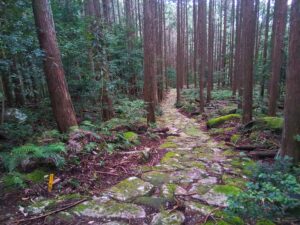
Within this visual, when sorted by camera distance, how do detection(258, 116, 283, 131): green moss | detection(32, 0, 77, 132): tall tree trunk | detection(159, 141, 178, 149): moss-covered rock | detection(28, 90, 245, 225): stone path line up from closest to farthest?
1. detection(28, 90, 245, 225): stone path
2. detection(32, 0, 77, 132): tall tree trunk
3. detection(258, 116, 283, 131): green moss
4. detection(159, 141, 178, 149): moss-covered rock

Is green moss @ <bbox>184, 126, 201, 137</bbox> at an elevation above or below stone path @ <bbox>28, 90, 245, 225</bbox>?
below

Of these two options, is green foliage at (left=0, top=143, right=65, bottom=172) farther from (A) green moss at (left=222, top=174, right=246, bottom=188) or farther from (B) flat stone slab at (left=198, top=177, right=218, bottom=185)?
(A) green moss at (left=222, top=174, right=246, bottom=188)

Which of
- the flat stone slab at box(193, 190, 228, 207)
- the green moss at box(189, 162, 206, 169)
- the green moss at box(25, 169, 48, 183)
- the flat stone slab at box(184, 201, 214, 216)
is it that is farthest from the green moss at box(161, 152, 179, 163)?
the green moss at box(25, 169, 48, 183)

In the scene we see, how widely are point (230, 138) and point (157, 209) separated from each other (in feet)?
15.7

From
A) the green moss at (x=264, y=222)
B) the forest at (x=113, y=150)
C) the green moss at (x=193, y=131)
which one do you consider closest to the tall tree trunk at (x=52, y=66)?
the forest at (x=113, y=150)

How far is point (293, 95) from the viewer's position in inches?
148

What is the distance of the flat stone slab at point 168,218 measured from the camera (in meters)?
2.67

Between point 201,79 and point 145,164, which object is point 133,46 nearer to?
point 201,79

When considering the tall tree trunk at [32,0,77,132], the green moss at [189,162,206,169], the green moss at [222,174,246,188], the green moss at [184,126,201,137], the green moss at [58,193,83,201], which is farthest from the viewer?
the green moss at [184,126,201,137]

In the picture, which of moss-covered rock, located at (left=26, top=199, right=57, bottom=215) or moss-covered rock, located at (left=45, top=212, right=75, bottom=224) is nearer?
moss-covered rock, located at (left=45, top=212, right=75, bottom=224)

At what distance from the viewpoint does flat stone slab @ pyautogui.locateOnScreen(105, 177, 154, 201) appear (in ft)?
10.9

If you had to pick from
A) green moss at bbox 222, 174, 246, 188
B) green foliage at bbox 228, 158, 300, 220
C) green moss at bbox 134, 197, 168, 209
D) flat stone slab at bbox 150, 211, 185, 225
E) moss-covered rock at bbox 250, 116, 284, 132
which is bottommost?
green moss at bbox 222, 174, 246, 188

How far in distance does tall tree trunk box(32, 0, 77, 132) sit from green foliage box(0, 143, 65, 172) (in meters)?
1.52

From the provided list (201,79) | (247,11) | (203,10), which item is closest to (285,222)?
(247,11)
